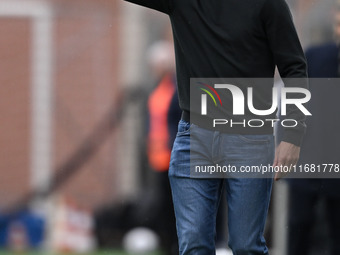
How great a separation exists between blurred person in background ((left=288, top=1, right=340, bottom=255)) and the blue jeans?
1.25 metres

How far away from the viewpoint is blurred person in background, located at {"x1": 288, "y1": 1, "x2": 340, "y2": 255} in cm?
506

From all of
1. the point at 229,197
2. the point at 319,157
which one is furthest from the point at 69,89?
the point at 229,197

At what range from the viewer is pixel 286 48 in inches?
149

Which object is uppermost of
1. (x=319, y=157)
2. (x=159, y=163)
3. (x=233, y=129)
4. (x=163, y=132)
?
(x=233, y=129)

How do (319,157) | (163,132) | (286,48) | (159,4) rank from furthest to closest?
1. (163,132)
2. (319,157)
3. (159,4)
4. (286,48)

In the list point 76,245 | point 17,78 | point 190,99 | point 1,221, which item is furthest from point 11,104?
point 190,99

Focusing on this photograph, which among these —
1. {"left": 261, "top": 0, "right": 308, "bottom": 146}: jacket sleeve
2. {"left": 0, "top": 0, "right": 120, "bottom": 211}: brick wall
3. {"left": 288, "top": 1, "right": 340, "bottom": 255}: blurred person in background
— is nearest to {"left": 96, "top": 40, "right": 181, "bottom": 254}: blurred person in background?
{"left": 0, "top": 0, "right": 120, "bottom": 211}: brick wall

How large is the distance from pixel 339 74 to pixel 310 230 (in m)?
0.94

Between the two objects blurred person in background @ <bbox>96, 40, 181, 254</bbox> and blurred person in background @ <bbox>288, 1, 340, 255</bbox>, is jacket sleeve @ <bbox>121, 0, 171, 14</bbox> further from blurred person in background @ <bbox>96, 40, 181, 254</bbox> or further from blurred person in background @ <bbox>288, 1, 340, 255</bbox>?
blurred person in background @ <bbox>96, 40, 181, 254</bbox>

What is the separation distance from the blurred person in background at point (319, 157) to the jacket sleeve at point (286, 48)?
125 cm

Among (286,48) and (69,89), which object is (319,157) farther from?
(69,89)

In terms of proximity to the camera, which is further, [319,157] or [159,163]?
[159,163]

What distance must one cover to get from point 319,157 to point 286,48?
139cm

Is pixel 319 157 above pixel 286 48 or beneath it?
beneath
